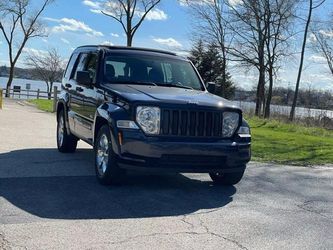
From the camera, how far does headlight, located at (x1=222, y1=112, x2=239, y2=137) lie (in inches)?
269

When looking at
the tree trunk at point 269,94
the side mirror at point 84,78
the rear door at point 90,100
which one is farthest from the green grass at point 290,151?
the tree trunk at point 269,94

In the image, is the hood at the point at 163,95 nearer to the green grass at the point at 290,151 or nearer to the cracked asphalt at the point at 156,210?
the cracked asphalt at the point at 156,210

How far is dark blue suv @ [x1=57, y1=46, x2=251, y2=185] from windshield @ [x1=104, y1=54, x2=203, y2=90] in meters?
0.02

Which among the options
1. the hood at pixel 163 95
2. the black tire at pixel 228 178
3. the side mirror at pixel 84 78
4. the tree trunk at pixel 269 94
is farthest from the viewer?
the tree trunk at pixel 269 94

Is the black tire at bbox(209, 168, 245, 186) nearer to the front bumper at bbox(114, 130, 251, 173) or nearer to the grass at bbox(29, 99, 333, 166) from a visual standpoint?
the front bumper at bbox(114, 130, 251, 173)

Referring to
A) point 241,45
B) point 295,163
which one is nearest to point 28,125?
point 295,163

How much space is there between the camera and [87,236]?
4.71 m

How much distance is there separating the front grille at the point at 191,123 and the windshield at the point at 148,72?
139cm

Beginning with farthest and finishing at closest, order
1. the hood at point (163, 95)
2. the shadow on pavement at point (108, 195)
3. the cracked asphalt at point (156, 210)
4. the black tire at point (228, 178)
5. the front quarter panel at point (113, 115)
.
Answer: the black tire at point (228, 178) < the hood at point (163, 95) < the front quarter panel at point (113, 115) < the shadow on pavement at point (108, 195) < the cracked asphalt at point (156, 210)

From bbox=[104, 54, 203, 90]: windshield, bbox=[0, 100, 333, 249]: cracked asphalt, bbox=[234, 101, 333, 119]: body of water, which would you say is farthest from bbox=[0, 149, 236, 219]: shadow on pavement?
bbox=[234, 101, 333, 119]: body of water

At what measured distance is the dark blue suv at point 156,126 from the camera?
6.44 metres

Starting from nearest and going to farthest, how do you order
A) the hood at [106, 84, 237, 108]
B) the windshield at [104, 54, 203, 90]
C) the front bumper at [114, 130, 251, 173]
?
1. the front bumper at [114, 130, 251, 173]
2. the hood at [106, 84, 237, 108]
3. the windshield at [104, 54, 203, 90]

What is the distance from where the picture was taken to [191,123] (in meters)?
6.62

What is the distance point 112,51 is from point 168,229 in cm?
402
